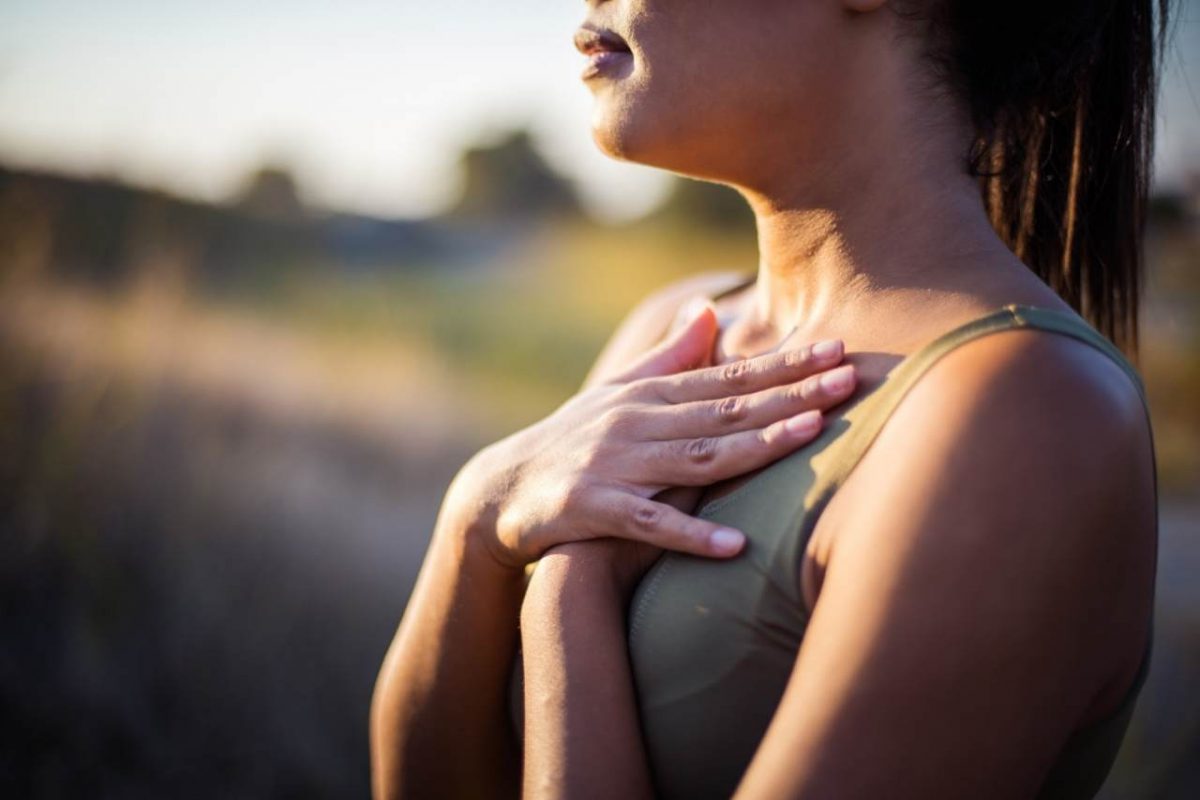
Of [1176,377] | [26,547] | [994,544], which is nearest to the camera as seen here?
[994,544]

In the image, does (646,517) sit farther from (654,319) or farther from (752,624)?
(654,319)

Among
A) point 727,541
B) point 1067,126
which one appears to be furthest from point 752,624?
point 1067,126

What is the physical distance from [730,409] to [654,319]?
68 centimetres

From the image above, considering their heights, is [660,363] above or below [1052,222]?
below

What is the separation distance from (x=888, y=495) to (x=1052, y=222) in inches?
34.3

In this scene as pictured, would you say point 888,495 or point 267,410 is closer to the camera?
point 888,495

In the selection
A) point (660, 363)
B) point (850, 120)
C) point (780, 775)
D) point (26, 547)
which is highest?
point (850, 120)

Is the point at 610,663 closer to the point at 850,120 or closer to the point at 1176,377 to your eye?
the point at 850,120

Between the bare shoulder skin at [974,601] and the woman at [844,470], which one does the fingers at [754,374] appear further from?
the bare shoulder skin at [974,601]

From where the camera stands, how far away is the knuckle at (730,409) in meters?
1.37

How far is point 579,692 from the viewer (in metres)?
1.31

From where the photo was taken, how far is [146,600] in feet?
13.6

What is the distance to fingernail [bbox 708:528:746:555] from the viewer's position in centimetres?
125

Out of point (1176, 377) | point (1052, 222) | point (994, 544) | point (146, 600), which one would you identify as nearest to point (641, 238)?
point (1176, 377)
